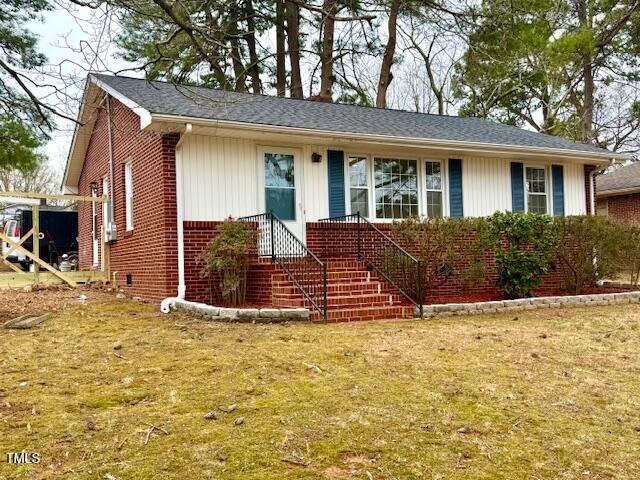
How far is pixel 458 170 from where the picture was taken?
Answer: 11.8 meters

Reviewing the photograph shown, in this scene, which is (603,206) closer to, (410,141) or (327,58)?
(327,58)

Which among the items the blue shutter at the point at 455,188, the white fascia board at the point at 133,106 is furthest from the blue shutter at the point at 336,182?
the white fascia board at the point at 133,106

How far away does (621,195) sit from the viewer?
22688 millimetres

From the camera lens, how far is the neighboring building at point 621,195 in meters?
21.9

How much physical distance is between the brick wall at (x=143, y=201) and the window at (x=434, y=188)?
5.43 metres

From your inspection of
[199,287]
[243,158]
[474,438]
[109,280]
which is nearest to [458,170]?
[243,158]

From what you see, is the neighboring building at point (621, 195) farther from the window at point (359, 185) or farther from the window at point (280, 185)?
the window at point (280, 185)

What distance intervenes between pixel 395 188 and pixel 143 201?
503 cm

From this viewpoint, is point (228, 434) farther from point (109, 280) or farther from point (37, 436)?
point (109, 280)

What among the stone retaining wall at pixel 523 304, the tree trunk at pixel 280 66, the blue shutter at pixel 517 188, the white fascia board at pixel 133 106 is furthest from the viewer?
the tree trunk at pixel 280 66

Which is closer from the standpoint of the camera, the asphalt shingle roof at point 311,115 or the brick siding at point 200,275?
the brick siding at point 200,275

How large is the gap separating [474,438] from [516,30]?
17.8m

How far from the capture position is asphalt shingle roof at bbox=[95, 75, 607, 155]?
9320mm

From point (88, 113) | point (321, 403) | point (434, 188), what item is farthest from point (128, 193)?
point (321, 403)
